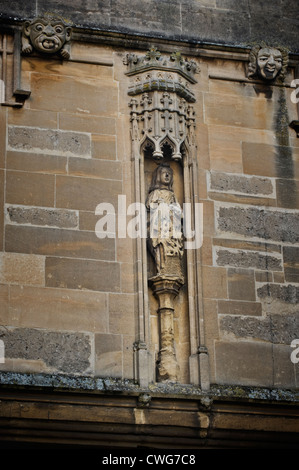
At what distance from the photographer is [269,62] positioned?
14.6 m

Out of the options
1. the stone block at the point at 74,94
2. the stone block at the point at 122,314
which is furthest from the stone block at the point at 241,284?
the stone block at the point at 74,94

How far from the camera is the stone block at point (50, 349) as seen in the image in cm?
1279

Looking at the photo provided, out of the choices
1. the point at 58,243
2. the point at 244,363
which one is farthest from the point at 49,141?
the point at 244,363

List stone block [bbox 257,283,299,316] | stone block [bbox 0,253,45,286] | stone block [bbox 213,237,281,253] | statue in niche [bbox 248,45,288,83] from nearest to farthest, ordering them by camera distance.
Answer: stone block [bbox 0,253,45,286]
stone block [bbox 257,283,299,316]
stone block [bbox 213,237,281,253]
statue in niche [bbox 248,45,288,83]

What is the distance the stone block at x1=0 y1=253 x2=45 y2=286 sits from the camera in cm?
1309

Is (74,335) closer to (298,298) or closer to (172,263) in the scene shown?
(172,263)

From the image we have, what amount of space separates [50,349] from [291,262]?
8.83 ft

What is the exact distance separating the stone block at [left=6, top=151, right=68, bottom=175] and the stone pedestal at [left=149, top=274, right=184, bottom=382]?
57.4 inches

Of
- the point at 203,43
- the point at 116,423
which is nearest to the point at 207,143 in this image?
the point at 203,43

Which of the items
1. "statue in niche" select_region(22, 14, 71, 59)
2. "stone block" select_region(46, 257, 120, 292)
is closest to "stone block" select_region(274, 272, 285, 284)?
"stone block" select_region(46, 257, 120, 292)

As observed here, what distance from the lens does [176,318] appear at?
44.2 ft

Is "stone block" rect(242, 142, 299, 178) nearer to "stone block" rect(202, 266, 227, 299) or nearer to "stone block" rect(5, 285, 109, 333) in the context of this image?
"stone block" rect(202, 266, 227, 299)

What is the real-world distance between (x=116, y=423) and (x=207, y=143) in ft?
10.5

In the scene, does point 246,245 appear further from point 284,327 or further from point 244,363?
point 244,363
